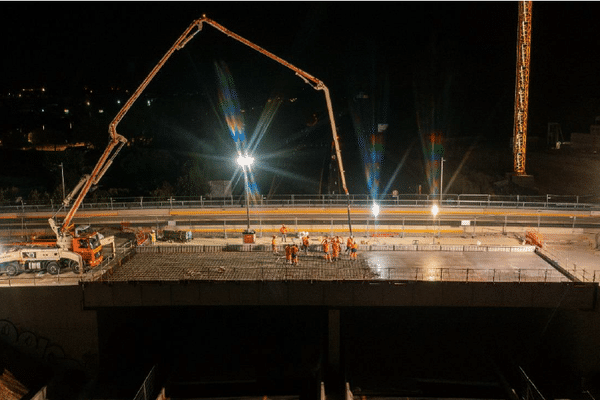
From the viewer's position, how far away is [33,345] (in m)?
26.6

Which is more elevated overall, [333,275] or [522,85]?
[522,85]

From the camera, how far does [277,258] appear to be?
30250mm

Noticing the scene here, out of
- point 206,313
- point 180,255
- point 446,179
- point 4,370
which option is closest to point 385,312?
point 206,313

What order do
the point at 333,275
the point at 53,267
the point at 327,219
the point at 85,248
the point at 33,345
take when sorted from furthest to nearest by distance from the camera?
1. the point at 327,219
2. the point at 85,248
3. the point at 53,267
4. the point at 333,275
5. the point at 33,345

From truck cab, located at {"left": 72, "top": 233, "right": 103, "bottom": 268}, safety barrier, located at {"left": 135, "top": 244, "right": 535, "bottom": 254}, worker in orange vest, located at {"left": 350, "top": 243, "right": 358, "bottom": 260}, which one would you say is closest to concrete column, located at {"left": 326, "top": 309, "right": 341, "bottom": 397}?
worker in orange vest, located at {"left": 350, "top": 243, "right": 358, "bottom": 260}

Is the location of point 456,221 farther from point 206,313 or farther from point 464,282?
point 206,313

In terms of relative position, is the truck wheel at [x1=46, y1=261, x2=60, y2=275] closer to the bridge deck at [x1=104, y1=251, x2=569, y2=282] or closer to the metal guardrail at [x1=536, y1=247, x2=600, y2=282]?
the bridge deck at [x1=104, y1=251, x2=569, y2=282]

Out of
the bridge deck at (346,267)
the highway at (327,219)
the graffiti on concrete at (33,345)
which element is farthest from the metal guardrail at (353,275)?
the highway at (327,219)

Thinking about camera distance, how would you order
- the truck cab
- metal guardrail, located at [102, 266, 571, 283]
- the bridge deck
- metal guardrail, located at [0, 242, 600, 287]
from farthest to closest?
the truck cab < the bridge deck < metal guardrail, located at [0, 242, 600, 287] < metal guardrail, located at [102, 266, 571, 283]

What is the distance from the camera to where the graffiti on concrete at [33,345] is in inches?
1045


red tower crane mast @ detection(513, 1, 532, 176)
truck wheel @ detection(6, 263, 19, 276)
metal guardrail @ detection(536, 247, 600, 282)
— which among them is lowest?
metal guardrail @ detection(536, 247, 600, 282)

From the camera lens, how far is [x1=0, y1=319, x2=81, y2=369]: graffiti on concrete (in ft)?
87.0

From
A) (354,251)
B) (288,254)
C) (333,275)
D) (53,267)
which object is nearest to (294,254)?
(288,254)

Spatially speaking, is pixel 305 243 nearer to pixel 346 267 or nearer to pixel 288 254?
pixel 288 254
